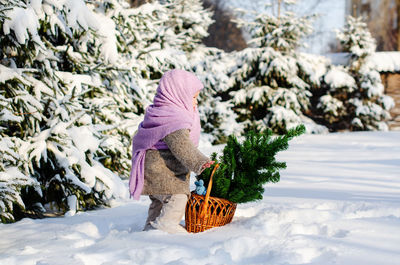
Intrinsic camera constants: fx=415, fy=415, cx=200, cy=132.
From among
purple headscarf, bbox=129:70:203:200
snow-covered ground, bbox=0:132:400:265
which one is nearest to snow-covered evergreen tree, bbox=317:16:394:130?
snow-covered ground, bbox=0:132:400:265

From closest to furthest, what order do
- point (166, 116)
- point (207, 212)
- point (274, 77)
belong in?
point (207, 212) → point (166, 116) → point (274, 77)

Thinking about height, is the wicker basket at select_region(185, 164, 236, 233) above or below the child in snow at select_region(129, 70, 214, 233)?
below

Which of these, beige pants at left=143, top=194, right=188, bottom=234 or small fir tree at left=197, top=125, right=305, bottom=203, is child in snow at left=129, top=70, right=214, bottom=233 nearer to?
beige pants at left=143, top=194, right=188, bottom=234

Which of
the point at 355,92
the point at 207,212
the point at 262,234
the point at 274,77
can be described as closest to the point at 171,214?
the point at 207,212

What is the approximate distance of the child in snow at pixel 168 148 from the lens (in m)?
2.94

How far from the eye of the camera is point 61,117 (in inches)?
168

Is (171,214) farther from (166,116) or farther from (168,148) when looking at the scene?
(166,116)

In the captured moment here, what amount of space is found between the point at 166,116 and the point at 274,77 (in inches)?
413

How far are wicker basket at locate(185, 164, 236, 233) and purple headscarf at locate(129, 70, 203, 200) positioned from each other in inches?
16.1

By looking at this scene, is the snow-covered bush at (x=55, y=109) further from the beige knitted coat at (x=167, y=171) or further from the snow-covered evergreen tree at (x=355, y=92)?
the snow-covered evergreen tree at (x=355, y=92)

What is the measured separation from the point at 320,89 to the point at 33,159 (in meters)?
12.1

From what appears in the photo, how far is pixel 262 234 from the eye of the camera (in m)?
2.70

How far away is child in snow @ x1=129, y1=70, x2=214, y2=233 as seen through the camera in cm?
294

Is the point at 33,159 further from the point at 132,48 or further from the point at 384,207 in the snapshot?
the point at 384,207
